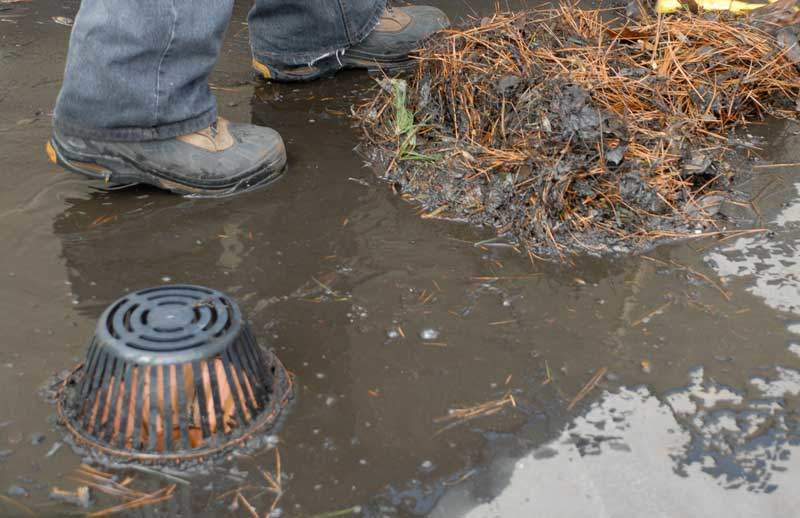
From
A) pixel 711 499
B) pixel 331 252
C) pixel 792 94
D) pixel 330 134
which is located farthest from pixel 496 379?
pixel 792 94

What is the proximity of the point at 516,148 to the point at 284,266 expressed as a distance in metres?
1.01

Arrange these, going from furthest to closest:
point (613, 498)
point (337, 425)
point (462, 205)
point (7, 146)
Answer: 1. point (7, 146)
2. point (462, 205)
3. point (337, 425)
4. point (613, 498)

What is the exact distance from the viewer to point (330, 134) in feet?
11.4

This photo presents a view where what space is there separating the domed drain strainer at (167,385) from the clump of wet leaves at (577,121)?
1.19 metres

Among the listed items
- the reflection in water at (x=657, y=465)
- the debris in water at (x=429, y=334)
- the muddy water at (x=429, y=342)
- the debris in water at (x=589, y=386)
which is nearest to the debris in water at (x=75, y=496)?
the muddy water at (x=429, y=342)

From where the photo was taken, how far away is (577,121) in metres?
2.89

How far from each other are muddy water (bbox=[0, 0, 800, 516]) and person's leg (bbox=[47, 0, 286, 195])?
0.11 m

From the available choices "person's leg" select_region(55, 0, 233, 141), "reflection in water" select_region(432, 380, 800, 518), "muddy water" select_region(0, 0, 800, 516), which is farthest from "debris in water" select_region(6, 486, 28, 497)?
"person's leg" select_region(55, 0, 233, 141)

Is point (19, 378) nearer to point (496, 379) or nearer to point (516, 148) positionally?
point (496, 379)

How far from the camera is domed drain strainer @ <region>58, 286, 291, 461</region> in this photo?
1.82 m

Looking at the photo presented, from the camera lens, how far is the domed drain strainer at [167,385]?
5.98 feet

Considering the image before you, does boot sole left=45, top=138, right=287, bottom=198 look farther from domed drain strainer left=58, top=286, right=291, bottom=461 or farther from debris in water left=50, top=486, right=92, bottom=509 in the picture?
debris in water left=50, top=486, right=92, bottom=509

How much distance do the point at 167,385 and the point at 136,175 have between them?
133 centimetres

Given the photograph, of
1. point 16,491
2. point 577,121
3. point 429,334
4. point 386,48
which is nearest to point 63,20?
point 386,48
